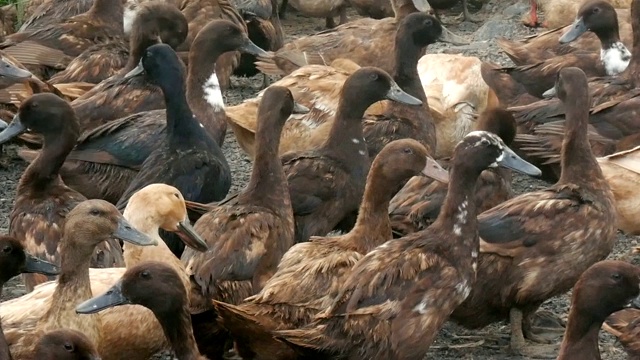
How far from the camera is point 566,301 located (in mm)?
9875

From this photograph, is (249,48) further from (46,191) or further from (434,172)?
(434,172)

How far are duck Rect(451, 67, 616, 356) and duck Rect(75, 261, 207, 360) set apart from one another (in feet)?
6.46

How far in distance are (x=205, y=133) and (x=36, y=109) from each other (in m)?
1.25

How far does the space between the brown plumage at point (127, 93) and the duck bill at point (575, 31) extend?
11.7 feet

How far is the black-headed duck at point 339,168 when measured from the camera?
32.8ft

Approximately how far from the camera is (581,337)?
761 cm

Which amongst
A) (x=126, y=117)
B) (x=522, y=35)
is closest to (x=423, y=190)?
(x=126, y=117)

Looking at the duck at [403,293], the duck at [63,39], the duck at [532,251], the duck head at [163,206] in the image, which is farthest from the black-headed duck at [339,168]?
the duck at [63,39]

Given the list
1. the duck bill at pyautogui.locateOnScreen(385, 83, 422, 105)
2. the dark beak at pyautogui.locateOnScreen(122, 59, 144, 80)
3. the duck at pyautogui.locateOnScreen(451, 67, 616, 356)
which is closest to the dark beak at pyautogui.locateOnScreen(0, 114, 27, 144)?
the dark beak at pyautogui.locateOnScreen(122, 59, 144, 80)

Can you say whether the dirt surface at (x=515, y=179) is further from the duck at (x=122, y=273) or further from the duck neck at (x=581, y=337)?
the duck neck at (x=581, y=337)

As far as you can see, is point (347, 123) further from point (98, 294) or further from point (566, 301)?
point (98, 294)

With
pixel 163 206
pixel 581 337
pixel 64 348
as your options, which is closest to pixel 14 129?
pixel 163 206

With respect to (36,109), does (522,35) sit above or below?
below

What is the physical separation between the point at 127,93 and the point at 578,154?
381cm
